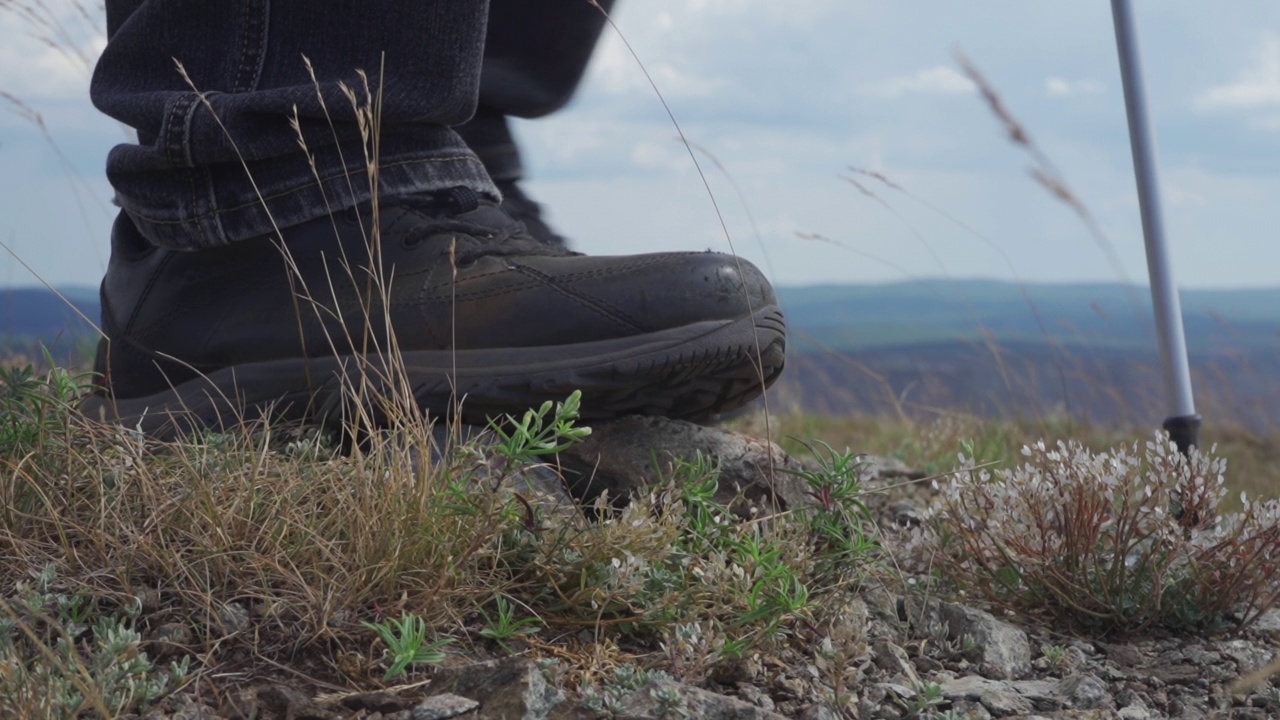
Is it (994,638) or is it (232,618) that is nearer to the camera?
(232,618)

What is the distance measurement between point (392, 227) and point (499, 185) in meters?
0.73

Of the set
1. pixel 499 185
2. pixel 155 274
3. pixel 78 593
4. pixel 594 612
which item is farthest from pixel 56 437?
pixel 499 185

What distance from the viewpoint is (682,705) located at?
4.71 ft

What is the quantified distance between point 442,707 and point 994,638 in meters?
0.92

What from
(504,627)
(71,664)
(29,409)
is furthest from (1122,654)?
(29,409)

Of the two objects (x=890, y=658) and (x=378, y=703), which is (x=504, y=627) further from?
(x=890, y=658)

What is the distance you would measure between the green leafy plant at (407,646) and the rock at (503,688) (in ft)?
0.12

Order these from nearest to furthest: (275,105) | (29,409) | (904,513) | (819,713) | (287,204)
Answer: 1. (819,713)
2. (29,409)
3. (275,105)
4. (287,204)
5. (904,513)

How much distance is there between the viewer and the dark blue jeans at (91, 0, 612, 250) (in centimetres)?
225

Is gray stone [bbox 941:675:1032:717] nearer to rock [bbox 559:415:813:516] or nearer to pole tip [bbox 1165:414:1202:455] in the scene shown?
rock [bbox 559:415:813:516]

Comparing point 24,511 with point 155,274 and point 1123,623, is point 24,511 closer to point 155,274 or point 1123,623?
point 155,274

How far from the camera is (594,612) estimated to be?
5.46 ft

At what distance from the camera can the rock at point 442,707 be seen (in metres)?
1.40

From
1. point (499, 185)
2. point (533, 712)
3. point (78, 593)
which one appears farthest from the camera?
point (499, 185)
